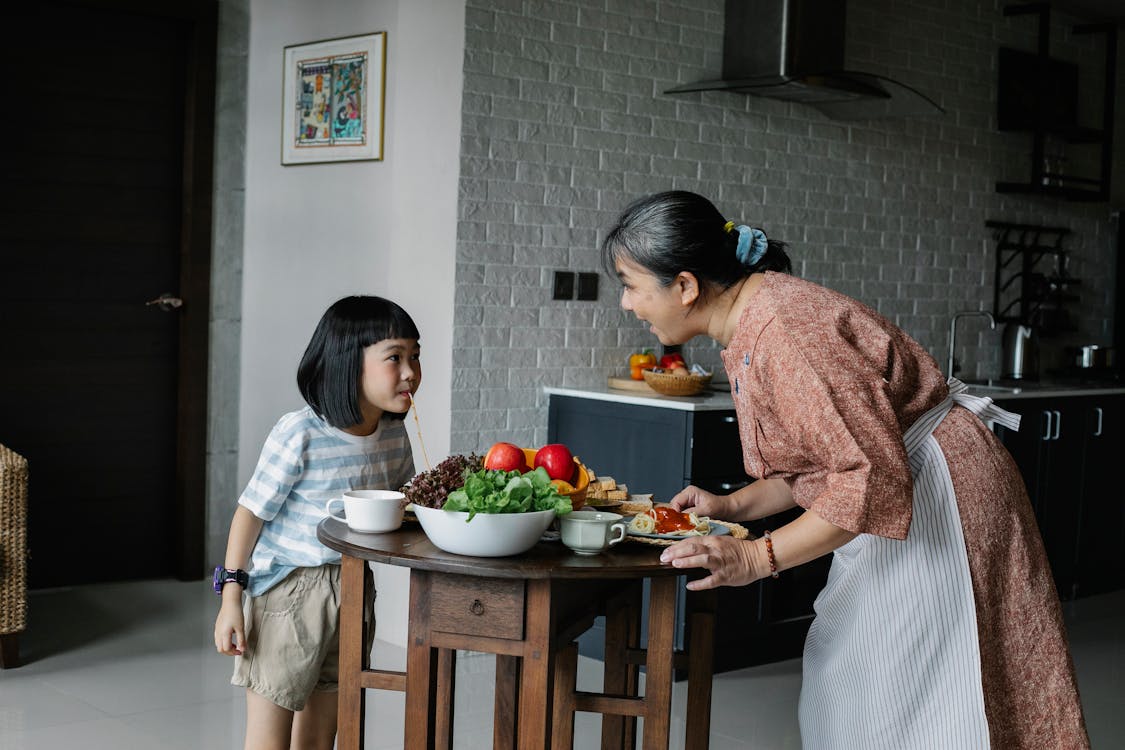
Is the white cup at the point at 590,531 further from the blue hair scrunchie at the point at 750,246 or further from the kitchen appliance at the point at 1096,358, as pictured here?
the kitchen appliance at the point at 1096,358

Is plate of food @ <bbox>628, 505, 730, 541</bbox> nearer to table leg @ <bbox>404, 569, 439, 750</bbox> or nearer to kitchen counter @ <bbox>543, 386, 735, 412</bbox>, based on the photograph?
table leg @ <bbox>404, 569, 439, 750</bbox>

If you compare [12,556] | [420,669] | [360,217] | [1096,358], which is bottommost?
[12,556]

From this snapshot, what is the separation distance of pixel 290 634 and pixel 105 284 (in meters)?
2.90

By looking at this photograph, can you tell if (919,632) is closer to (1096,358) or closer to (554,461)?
(554,461)

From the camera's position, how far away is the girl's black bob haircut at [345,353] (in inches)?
90.7

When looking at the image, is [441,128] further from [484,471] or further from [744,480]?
[484,471]

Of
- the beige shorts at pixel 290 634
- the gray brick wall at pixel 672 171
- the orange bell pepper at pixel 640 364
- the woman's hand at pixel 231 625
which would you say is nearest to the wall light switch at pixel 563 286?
the gray brick wall at pixel 672 171

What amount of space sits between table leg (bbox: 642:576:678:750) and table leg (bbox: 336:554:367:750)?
0.47 metres

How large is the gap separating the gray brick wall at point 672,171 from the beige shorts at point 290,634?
177 centimetres

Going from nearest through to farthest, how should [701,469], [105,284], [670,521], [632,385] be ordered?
[670,521]
[701,469]
[632,385]
[105,284]

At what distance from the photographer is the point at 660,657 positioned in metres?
2.04

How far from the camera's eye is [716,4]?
474cm

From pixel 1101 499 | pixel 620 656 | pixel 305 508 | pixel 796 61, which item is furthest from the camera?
pixel 1101 499

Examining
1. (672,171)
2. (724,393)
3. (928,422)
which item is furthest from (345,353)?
(672,171)
